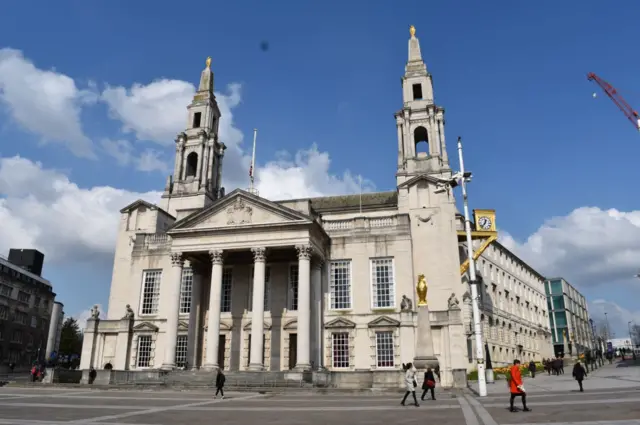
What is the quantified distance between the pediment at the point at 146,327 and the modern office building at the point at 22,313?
39.5 m

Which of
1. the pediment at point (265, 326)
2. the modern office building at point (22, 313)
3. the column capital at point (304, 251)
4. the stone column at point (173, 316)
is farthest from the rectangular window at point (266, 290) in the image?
the modern office building at point (22, 313)

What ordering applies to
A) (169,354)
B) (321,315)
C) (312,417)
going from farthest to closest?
(321,315), (169,354), (312,417)

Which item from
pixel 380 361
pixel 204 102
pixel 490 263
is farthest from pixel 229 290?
pixel 490 263

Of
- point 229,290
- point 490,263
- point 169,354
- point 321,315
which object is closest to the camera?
point 169,354

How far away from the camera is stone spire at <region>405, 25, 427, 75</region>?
51.6 metres

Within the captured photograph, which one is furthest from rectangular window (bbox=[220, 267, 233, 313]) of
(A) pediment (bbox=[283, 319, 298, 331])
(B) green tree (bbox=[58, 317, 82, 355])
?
(B) green tree (bbox=[58, 317, 82, 355])

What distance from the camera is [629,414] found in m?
12.5

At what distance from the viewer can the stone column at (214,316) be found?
A: 32.6 metres

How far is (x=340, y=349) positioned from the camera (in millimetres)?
36125

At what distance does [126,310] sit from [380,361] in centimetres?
2103

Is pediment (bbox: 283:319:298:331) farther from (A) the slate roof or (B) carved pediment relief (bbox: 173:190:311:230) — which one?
(A) the slate roof

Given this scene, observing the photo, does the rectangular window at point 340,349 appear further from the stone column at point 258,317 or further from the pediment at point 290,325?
the stone column at point 258,317

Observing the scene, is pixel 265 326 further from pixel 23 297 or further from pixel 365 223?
pixel 23 297

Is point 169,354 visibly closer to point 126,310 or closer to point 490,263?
point 126,310
